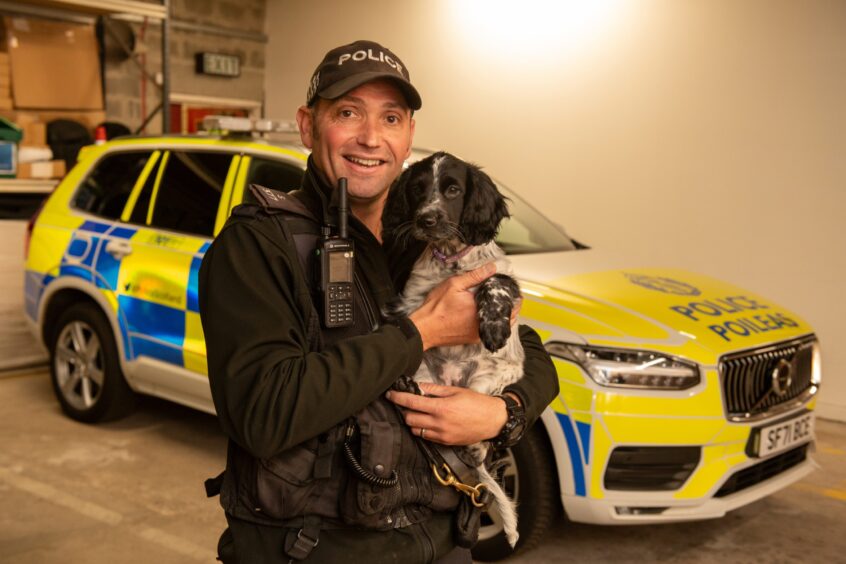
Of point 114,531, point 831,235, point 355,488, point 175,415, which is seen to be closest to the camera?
point 355,488

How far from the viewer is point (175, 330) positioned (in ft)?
15.2

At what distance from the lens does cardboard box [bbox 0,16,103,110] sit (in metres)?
7.63

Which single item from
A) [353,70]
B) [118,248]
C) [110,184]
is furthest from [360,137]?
[110,184]

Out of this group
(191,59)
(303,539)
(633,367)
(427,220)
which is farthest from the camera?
(191,59)

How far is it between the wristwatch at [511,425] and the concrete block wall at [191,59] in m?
7.88

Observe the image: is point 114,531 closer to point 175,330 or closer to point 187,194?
point 175,330

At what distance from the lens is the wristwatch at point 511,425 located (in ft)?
5.49

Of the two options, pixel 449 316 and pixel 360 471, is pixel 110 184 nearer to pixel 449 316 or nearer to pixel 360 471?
pixel 449 316

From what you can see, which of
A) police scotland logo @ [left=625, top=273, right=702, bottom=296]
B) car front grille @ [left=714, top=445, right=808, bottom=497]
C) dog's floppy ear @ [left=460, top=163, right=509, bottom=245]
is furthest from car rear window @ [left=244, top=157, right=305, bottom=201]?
dog's floppy ear @ [left=460, top=163, right=509, bottom=245]

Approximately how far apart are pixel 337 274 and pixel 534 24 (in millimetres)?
6604

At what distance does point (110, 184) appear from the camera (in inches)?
208

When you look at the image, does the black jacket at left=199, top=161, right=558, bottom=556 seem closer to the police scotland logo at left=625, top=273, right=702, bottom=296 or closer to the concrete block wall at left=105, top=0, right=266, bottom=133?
the police scotland logo at left=625, top=273, right=702, bottom=296

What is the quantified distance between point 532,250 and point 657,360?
108 centimetres

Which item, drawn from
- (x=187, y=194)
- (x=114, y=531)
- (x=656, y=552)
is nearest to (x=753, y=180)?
(x=656, y=552)
